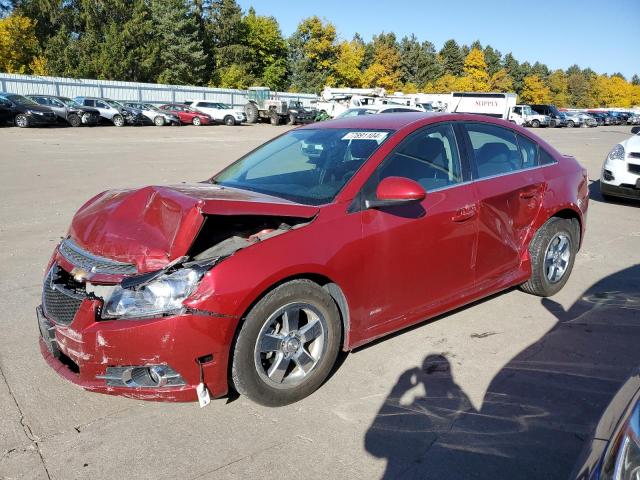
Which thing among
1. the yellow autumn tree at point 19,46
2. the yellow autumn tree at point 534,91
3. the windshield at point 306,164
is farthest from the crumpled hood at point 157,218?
the yellow autumn tree at point 534,91

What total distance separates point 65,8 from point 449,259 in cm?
6880

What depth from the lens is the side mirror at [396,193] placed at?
3320mm

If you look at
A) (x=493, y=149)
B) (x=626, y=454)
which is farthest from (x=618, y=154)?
(x=626, y=454)

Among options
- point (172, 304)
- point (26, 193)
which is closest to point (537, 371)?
point (172, 304)

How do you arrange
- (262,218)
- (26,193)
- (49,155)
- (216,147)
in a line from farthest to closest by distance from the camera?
(216,147), (49,155), (26,193), (262,218)

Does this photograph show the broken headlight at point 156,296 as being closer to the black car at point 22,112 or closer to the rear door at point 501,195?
the rear door at point 501,195

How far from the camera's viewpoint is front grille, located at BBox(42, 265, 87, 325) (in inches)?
118

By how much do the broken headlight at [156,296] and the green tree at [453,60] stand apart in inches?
4611

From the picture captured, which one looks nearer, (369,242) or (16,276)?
(369,242)

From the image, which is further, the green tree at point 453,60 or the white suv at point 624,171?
the green tree at point 453,60

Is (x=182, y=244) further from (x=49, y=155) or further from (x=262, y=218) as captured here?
(x=49, y=155)

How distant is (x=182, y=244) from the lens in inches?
114

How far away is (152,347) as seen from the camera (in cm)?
275

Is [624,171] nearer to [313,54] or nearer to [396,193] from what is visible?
[396,193]
